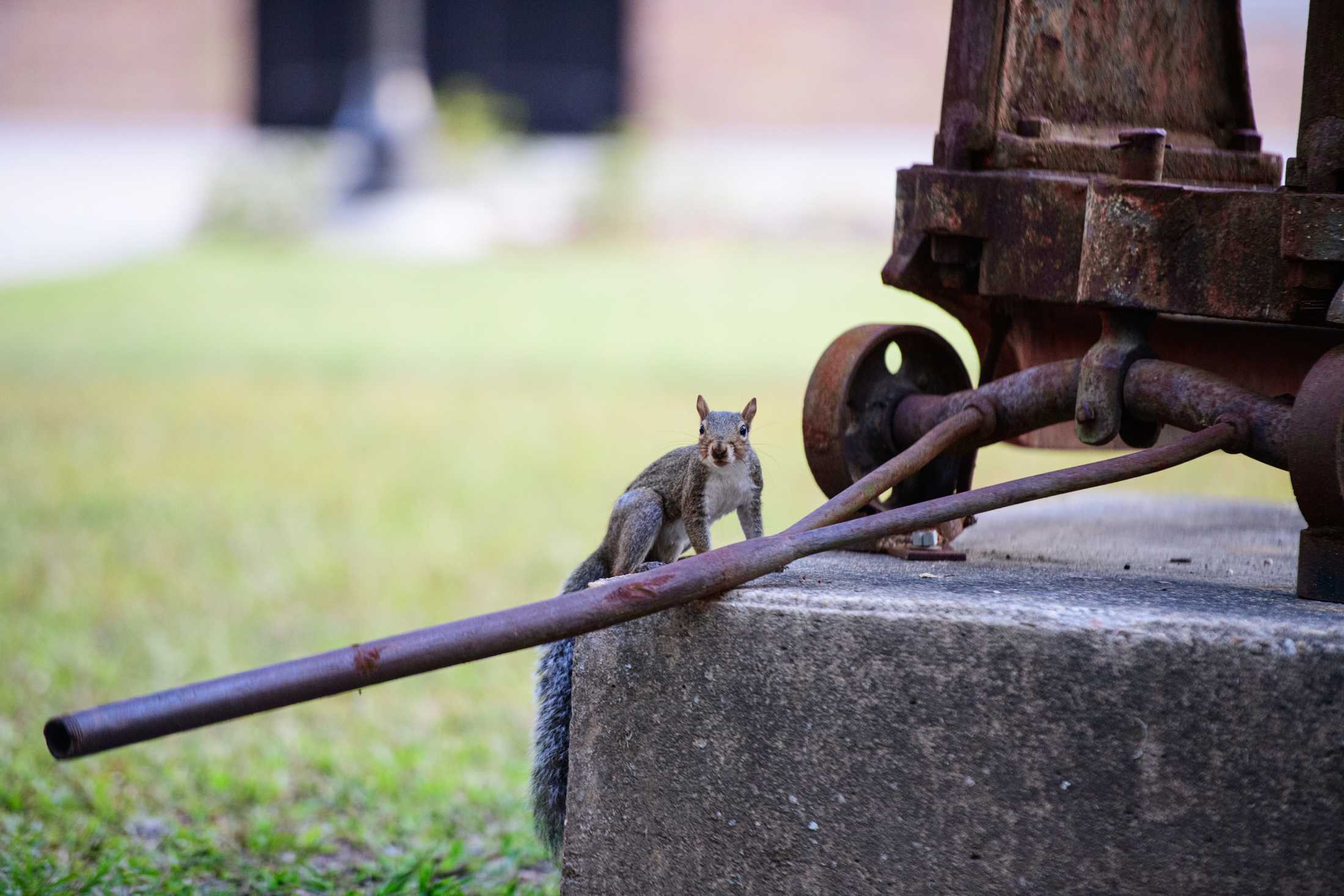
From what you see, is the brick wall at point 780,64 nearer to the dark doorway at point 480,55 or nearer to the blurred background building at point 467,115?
the blurred background building at point 467,115

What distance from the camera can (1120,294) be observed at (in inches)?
80.1

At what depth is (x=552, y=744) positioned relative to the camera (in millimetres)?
2146

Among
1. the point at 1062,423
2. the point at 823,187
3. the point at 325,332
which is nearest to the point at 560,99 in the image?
the point at 823,187

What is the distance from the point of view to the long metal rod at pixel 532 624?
4.82 feet

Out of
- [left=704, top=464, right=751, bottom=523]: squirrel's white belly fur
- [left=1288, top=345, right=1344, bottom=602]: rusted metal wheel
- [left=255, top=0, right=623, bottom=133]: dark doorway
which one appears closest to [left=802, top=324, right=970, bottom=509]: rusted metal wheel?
[left=704, top=464, right=751, bottom=523]: squirrel's white belly fur

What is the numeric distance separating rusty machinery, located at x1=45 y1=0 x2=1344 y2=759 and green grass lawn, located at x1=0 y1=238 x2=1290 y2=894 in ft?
3.87

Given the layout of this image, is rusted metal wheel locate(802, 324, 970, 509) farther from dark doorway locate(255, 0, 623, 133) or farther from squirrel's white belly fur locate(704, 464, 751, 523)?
dark doorway locate(255, 0, 623, 133)

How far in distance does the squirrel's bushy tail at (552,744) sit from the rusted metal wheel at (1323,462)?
3.36ft

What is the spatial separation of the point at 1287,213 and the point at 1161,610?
55 cm

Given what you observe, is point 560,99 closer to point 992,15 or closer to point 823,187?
point 823,187

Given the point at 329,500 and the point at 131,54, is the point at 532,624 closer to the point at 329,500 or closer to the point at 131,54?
the point at 329,500

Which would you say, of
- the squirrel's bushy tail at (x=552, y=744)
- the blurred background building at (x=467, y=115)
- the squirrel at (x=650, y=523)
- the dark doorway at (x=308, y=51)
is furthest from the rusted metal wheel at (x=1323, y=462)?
the dark doorway at (x=308, y=51)

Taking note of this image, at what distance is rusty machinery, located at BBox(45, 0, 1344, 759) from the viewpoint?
5.71 feet

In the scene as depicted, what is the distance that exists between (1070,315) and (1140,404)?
0.49 meters
